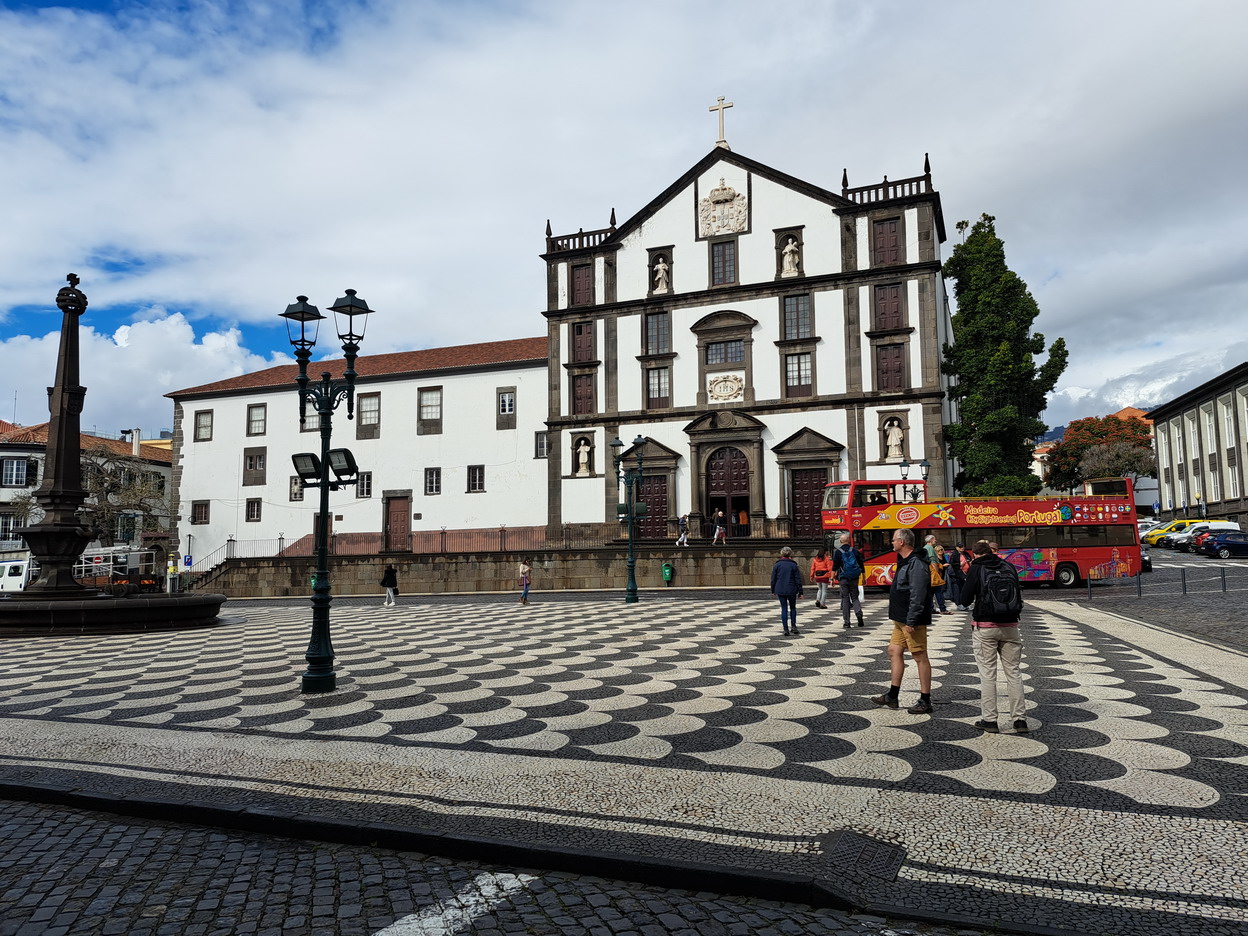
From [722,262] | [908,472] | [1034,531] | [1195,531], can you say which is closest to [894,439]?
[908,472]

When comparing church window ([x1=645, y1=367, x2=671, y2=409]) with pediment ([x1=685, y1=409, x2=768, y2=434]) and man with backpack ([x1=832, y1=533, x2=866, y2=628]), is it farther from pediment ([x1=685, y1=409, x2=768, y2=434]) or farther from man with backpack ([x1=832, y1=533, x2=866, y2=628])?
man with backpack ([x1=832, y1=533, x2=866, y2=628])

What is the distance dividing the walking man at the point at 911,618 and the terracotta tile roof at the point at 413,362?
3642cm

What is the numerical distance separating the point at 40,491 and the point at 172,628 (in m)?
4.17

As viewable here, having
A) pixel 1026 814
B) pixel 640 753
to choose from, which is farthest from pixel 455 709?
pixel 1026 814

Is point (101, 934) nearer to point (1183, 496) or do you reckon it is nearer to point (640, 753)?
point (640, 753)

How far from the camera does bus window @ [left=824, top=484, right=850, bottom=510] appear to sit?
30055 mm

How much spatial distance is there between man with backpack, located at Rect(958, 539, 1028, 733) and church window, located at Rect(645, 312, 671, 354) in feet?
108

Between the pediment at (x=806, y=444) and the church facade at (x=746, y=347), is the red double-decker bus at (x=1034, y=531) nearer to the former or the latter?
the church facade at (x=746, y=347)

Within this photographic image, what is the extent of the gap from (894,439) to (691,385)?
371 inches

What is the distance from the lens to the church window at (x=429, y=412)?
44.8 m

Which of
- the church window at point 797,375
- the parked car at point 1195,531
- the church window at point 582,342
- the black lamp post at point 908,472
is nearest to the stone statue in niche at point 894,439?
the black lamp post at point 908,472

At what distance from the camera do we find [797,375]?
37.6 metres

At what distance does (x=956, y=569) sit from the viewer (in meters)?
19.7

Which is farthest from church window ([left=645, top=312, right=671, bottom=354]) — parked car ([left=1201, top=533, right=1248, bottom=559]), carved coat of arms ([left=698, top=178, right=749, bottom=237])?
parked car ([left=1201, top=533, right=1248, bottom=559])
